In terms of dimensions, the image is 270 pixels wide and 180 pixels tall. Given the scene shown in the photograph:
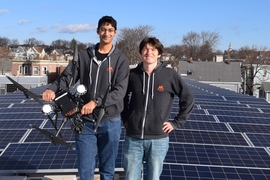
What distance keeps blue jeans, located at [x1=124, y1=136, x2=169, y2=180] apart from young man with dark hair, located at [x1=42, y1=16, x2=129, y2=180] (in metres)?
0.21

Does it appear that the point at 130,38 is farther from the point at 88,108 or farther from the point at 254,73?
the point at 88,108

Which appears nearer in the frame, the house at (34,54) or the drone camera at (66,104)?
the drone camera at (66,104)

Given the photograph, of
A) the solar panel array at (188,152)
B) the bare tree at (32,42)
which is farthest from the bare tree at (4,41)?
the solar panel array at (188,152)

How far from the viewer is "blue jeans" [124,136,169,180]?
13.1ft

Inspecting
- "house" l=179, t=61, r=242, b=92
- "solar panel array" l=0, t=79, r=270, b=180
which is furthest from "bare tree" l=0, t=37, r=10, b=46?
"solar panel array" l=0, t=79, r=270, b=180

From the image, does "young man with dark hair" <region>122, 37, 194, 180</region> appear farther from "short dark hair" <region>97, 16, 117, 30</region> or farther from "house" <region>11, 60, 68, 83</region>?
"house" <region>11, 60, 68, 83</region>

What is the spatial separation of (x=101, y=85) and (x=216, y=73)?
43497mm

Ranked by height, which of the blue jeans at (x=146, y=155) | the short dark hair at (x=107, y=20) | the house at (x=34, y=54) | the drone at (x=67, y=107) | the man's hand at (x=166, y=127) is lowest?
the blue jeans at (x=146, y=155)

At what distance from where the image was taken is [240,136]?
324 inches

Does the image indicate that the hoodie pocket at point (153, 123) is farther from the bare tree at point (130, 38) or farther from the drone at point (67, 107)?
the bare tree at point (130, 38)

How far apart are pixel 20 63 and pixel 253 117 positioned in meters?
43.6

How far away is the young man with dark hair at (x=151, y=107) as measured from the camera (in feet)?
13.0

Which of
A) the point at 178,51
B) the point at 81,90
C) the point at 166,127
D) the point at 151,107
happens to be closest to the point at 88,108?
the point at 81,90

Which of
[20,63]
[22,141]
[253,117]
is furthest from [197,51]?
[22,141]
